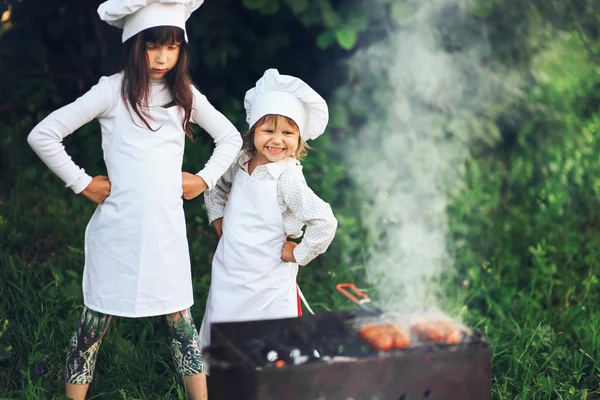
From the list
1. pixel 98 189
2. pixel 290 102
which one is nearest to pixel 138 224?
pixel 98 189

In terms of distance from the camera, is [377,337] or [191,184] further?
[191,184]

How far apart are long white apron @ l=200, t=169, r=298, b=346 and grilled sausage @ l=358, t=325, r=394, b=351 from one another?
0.56 meters

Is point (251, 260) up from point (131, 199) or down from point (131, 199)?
down

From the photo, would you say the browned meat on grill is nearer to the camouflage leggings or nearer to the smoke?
the camouflage leggings

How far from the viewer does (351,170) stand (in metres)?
5.84

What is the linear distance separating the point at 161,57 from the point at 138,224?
605 millimetres

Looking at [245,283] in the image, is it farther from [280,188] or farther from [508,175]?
[508,175]

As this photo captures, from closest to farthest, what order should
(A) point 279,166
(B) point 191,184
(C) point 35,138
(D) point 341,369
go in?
(D) point 341,369 → (C) point 35,138 → (B) point 191,184 → (A) point 279,166

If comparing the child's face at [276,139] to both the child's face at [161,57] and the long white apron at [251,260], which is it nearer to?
the long white apron at [251,260]

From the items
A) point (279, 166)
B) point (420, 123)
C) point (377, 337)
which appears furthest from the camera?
point (420, 123)

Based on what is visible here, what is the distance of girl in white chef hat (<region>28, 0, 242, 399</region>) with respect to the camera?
307 centimetres

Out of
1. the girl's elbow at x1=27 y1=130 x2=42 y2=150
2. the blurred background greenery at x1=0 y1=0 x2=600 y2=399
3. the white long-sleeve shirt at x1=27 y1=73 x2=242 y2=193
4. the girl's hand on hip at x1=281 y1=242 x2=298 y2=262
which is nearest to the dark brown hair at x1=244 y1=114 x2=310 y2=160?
the white long-sleeve shirt at x1=27 y1=73 x2=242 y2=193

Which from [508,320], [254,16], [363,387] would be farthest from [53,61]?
[363,387]

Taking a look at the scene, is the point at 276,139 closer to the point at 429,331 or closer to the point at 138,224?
the point at 138,224
